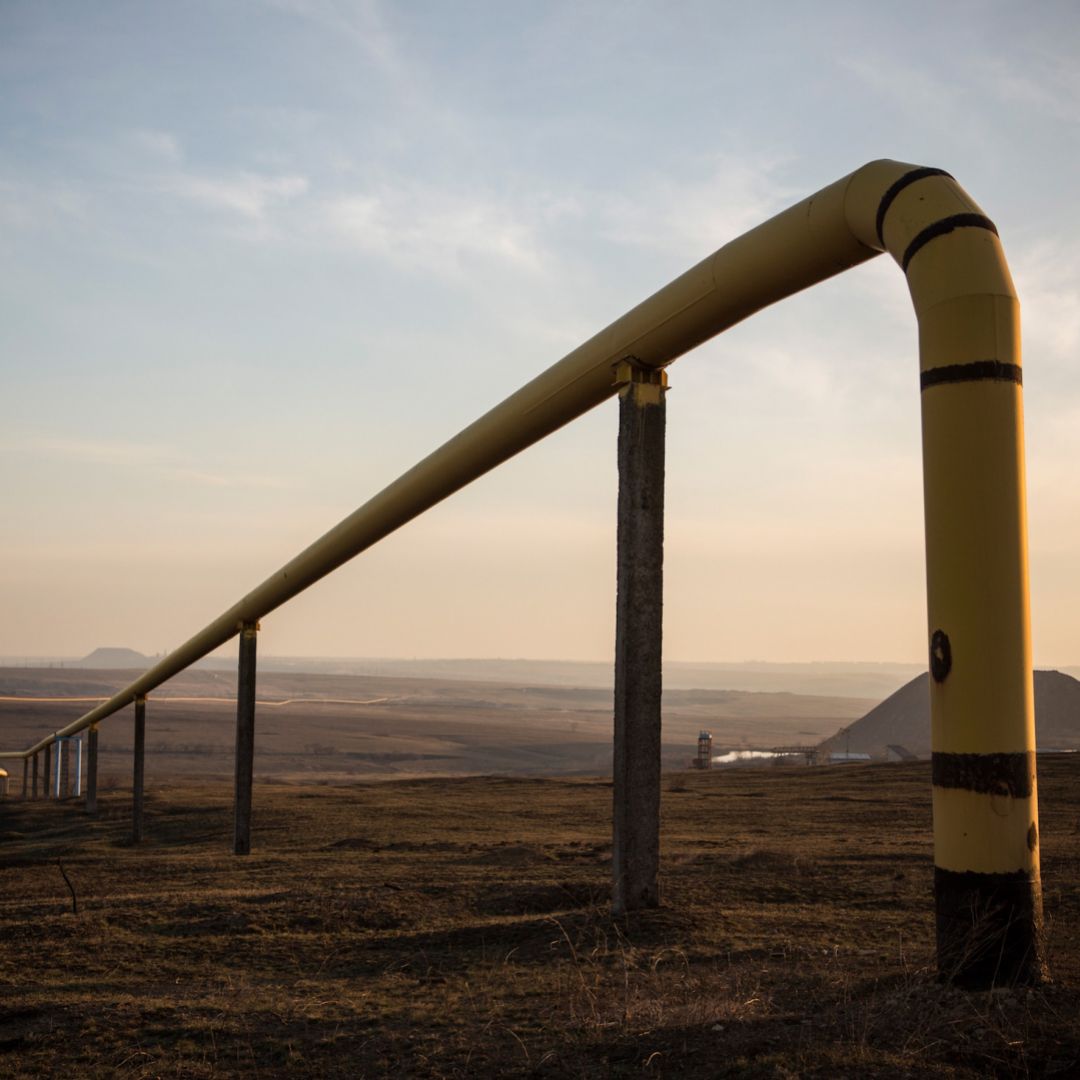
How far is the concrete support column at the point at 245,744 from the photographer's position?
10938 mm

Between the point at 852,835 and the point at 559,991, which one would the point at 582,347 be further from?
the point at 852,835

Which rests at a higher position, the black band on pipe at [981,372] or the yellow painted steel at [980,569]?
the black band on pipe at [981,372]

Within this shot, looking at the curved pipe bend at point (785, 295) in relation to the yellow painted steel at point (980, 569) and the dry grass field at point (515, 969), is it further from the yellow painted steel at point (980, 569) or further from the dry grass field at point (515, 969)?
the dry grass field at point (515, 969)

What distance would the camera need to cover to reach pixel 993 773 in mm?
3273

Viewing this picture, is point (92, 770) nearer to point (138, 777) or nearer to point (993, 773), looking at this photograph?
point (138, 777)

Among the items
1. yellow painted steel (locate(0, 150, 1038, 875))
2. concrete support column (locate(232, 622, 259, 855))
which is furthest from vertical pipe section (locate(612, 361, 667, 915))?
concrete support column (locate(232, 622, 259, 855))

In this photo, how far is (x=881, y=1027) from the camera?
301 centimetres

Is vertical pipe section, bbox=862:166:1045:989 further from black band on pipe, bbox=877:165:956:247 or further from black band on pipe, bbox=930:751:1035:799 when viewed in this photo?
black band on pipe, bbox=877:165:956:247

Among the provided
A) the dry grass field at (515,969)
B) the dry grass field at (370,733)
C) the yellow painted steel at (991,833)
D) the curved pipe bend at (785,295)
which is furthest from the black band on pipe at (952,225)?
the dry grass field at (370,733)

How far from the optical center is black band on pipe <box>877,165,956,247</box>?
12.6 feet

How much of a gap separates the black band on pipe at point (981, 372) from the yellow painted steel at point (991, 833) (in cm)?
130

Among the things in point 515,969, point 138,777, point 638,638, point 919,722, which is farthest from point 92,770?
point 919,722

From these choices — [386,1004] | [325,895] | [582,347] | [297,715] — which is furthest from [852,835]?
[297,715]

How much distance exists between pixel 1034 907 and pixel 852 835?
23.4ft
